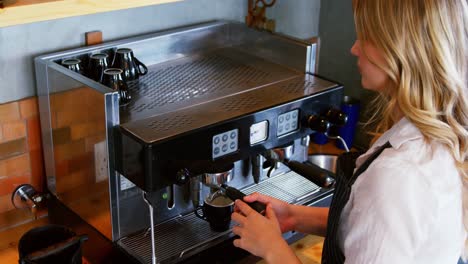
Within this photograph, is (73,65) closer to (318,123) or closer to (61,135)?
(61,135)

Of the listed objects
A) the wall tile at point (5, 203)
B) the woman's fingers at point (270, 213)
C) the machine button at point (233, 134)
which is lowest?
the wall tile at point (5, 203)

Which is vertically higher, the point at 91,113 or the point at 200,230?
the point at 91,113

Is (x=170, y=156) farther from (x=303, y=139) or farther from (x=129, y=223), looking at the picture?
(x=303, y=139)

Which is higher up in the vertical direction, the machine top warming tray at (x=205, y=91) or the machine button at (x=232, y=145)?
the machine top warming tray at (x=205, y=91)

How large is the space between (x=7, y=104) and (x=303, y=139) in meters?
0.71

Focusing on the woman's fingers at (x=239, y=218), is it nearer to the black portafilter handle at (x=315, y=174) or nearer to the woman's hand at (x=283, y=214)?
the woman's hand at (x=283, y=214)

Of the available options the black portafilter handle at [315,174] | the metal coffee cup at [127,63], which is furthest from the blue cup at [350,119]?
the metal coffee cup at [127,63]

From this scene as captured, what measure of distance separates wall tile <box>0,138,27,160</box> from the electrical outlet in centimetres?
28

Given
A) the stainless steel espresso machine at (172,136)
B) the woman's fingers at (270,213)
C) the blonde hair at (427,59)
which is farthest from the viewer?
the stainless steel espresso machine at (172,136)

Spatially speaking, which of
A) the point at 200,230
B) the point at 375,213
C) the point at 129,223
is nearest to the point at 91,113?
the point at 129,223

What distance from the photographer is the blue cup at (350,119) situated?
2.01 m

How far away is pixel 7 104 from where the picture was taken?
1413mm

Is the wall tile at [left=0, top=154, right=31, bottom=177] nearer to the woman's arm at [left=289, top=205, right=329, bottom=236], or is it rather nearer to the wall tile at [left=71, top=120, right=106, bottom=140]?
the wall tile at [left=71, top=120, right=106, bottom=140]

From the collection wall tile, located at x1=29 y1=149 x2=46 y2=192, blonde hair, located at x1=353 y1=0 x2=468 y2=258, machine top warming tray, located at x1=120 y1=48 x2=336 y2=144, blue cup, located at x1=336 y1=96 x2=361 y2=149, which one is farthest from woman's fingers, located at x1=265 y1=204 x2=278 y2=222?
blue cup, located at x1=336 y1=96 x2=361 y2=149
